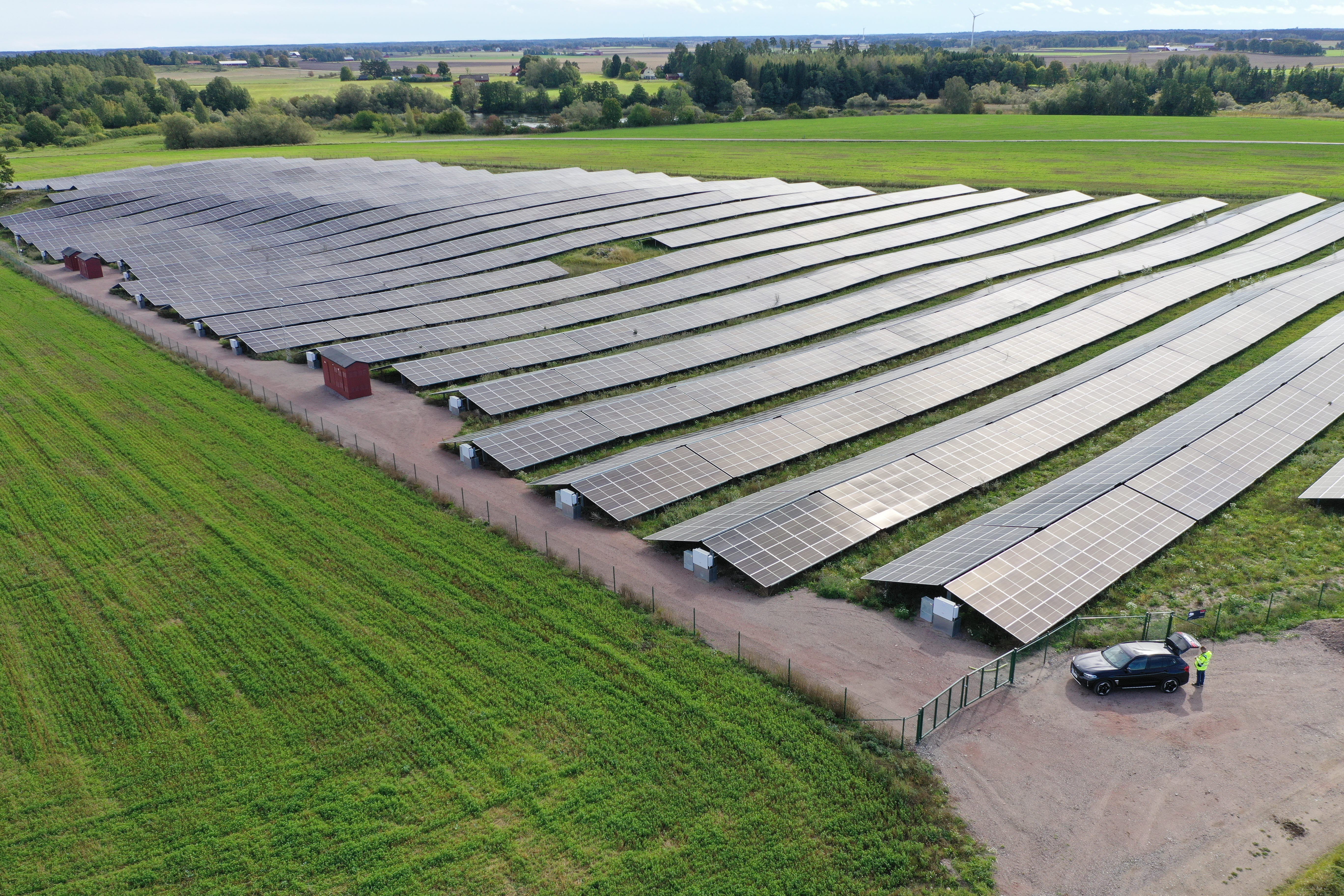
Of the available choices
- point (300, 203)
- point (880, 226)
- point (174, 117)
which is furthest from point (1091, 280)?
point (174, 117)

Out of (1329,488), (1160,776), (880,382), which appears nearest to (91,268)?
(880,382)

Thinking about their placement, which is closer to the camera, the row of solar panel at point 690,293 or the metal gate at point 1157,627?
the metal gate at point 1157,627

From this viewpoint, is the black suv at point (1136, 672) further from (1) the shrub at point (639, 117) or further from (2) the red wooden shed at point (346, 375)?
(1) the shrub at point (639, 117)

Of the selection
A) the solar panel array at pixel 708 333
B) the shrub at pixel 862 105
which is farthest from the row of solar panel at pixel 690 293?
the shrub at pixel 862 105

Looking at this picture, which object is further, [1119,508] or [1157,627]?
[1119,508]

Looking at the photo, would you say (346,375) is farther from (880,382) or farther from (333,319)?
(880,382)

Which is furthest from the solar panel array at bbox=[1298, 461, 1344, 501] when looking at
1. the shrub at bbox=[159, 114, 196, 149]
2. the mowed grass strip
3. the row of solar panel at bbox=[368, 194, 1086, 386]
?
the shrub at bbox=[159, 114, 196, 149]

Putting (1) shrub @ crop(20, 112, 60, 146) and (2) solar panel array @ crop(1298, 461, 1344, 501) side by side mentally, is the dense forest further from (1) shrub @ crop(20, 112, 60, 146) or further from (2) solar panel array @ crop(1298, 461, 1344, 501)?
(2) solar panel array @ crop(1298, 461, 1344, 501)
